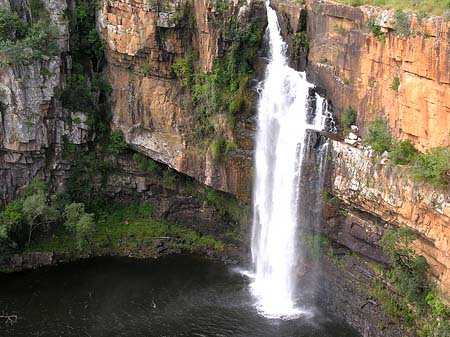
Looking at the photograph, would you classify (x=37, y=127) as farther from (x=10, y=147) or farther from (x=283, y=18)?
(x=283, y=18)

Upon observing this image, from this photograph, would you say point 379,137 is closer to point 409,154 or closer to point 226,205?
point 409,154

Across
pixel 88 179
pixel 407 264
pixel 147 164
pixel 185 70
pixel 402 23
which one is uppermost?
pixel 402 23

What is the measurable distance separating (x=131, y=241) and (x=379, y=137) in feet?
53.5

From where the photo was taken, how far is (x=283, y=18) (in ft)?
102

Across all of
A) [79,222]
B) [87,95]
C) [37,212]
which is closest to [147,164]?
[87,95]

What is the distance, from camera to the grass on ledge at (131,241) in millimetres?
35406

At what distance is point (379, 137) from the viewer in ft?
89.5

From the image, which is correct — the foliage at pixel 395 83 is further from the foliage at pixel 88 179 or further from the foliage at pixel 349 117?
the foliage at pixel 88 179

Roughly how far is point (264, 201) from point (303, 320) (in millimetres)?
6830

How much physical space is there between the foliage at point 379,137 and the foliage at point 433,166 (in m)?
1.79

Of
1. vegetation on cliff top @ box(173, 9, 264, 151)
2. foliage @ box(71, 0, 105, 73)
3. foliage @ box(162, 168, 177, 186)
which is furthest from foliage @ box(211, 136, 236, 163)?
foliage @ box(71, 0, 105, 73)

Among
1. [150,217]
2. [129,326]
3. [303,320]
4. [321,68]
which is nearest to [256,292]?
[303,320]

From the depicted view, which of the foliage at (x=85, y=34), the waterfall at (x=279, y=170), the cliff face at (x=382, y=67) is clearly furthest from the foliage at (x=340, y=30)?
the foliage at (x=85, y=34)

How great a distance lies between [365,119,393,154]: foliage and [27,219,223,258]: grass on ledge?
12313mm
